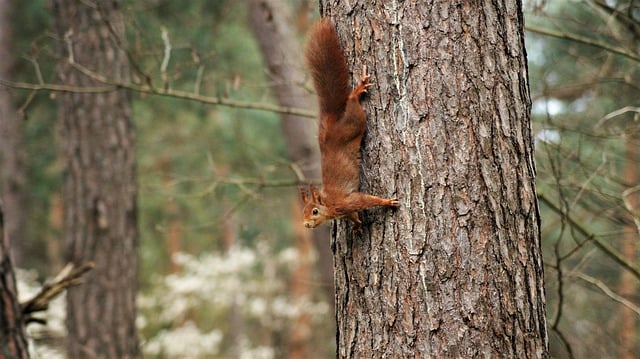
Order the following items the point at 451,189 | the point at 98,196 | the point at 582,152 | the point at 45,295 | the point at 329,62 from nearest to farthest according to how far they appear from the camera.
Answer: the point at 451,189 < the point at 329,62 < the point at 45,295 < the point at 98,196 < the point at 582,152

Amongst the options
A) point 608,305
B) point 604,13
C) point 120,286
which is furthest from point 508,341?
point 608,305

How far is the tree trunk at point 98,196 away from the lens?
5035 mm

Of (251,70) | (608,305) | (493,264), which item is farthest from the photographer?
(251,70)

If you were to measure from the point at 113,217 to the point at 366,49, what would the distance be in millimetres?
3468

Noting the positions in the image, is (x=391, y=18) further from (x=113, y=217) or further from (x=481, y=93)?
(x=113, y=217)

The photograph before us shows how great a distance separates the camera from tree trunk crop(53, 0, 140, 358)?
5035mm

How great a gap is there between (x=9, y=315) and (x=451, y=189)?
2085 millimetres

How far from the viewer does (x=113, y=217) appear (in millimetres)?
5109

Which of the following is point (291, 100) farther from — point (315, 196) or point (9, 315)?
point (315, 196)

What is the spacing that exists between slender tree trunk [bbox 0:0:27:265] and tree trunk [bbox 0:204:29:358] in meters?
6.57

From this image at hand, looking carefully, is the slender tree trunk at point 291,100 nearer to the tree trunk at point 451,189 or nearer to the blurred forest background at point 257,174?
the blurred forest background at point 257,174

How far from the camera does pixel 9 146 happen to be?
941cm

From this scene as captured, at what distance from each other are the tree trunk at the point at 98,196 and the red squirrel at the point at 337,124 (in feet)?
10.6

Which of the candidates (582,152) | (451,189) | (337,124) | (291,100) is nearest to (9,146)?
(291,100)
